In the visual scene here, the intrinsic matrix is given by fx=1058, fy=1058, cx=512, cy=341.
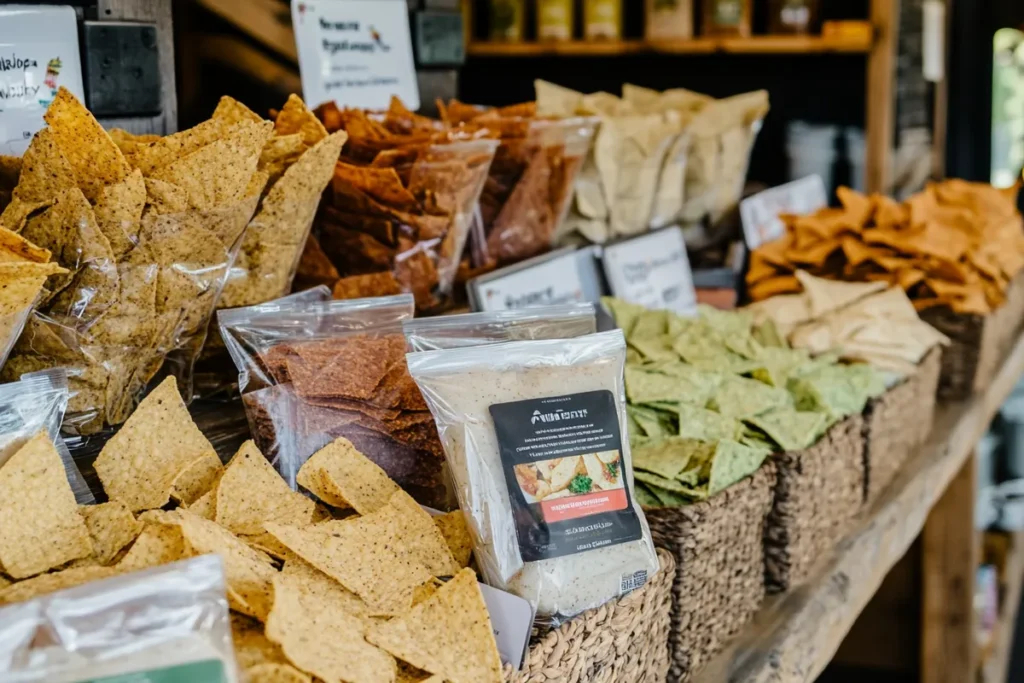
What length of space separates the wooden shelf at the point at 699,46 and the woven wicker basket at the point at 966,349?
115 cm

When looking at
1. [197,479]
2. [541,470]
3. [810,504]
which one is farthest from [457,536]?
[810,504]

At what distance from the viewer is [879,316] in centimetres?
194

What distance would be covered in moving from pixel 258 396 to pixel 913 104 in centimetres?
349

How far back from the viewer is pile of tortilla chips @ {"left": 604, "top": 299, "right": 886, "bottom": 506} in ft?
3.92

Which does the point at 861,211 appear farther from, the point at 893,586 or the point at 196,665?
the point at 196,665

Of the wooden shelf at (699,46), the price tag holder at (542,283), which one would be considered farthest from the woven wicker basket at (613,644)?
the wooden shelf at (699,46)

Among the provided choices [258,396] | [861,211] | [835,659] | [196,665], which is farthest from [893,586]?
[196,665]

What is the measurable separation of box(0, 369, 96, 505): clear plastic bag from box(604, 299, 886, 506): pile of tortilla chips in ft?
1.91

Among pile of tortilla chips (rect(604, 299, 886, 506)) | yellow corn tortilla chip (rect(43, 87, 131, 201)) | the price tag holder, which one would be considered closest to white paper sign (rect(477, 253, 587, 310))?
the price tag holder

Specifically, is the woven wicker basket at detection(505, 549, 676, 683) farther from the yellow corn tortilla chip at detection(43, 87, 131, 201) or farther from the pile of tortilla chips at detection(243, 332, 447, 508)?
the yellow corn tortilla chip at detection(43, 87, 131, 201)

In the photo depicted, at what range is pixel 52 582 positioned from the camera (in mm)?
735

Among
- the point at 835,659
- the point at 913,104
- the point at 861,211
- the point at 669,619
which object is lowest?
the point at 835,659

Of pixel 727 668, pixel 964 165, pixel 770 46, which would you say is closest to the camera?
pixel 727 668

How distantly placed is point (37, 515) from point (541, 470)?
0.41m
